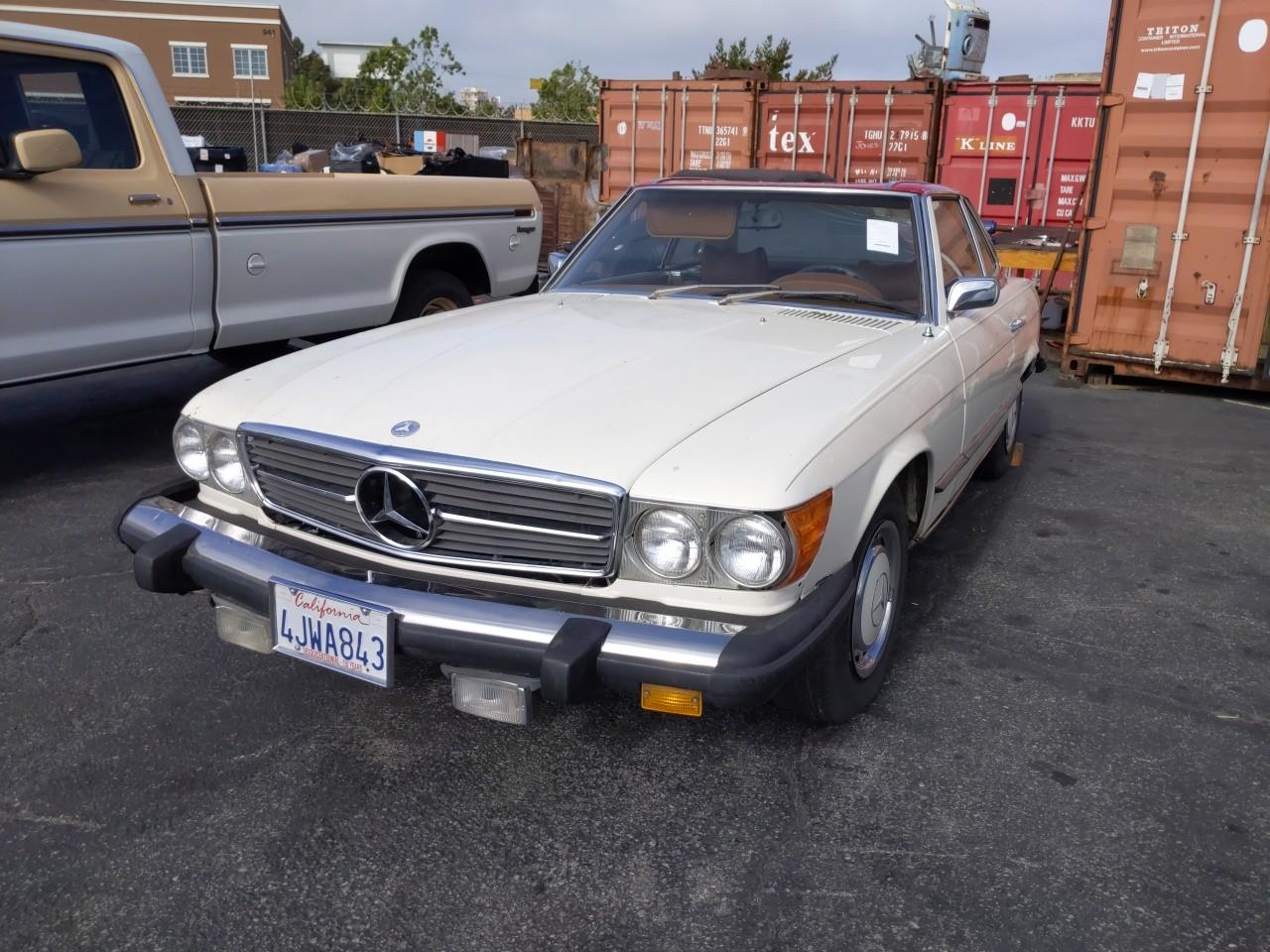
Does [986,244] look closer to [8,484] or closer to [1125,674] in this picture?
[1125,674]

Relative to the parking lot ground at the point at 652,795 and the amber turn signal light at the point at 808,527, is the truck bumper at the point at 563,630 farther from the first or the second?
the parking lot ground at the point at 652,795

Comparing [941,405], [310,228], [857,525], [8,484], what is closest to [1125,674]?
[941,405]

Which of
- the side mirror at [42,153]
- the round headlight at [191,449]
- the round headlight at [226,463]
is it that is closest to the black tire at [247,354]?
the side mirror at [42,153]

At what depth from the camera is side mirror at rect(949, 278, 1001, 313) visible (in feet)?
12.1

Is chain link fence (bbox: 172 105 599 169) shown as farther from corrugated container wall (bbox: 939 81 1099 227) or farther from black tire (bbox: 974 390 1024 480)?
black tire (bbox: 974 390 1024 480)

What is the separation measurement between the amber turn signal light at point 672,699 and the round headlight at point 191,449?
4.91ft

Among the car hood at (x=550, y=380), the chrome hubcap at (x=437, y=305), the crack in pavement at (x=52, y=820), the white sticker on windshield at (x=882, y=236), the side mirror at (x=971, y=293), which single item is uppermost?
the white sticker on windshield at (x=882, y=236)

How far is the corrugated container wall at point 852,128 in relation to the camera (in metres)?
11.1

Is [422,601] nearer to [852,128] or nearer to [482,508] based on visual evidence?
[482,508]

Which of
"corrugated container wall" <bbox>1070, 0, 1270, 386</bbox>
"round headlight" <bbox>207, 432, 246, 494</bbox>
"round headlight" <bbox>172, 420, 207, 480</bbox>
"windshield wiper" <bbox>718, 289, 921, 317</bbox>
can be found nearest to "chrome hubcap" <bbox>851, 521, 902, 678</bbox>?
"windshield wiper" <bbox>718, 289, 921, 317</bbox>

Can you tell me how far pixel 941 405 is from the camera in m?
3.37

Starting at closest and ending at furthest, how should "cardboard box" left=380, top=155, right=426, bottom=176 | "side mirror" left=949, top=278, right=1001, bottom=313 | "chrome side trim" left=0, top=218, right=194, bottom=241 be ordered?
"side mirror" left=949, top=278, right=1001, bottom=313
"chrome side trim" left=0, top=218, right=194, bottom=241
"cardboard box" left=380, top=155, right=426, bottom=176

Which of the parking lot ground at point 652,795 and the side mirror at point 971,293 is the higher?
the side mirror at point 971,293

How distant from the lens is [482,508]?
250 centimetres
